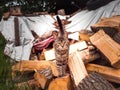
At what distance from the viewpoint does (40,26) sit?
26.3 feet

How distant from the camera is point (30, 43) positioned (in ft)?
23.5

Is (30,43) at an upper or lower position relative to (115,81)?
upper

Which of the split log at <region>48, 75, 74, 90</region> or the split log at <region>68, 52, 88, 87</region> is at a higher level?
the split log at <region>68, 52, 88, 87</region>

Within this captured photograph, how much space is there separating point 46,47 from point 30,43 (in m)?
0.50

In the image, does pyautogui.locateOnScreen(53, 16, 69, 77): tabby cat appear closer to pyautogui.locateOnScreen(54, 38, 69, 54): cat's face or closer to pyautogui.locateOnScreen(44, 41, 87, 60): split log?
pyautogui.locateOnScreen(54, 38, 69, 54): cat's face

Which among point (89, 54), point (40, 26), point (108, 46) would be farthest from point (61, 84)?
point (40, 26)

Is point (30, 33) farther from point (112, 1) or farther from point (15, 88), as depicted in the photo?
point (15, 88)

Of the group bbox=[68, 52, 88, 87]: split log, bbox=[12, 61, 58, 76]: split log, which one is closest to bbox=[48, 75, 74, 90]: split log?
bbox=[68, 52, 88, 87]: split log

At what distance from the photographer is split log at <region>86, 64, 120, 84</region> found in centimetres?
476

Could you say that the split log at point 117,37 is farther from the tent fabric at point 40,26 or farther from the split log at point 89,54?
the tent fabric at point 40,26

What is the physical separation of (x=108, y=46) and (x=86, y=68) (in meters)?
0.45

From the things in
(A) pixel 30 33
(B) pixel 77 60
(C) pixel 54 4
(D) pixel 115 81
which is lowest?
(D) pixel 115 81

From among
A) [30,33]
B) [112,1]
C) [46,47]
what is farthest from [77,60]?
[112,1]

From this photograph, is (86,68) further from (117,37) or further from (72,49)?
(72,49)
